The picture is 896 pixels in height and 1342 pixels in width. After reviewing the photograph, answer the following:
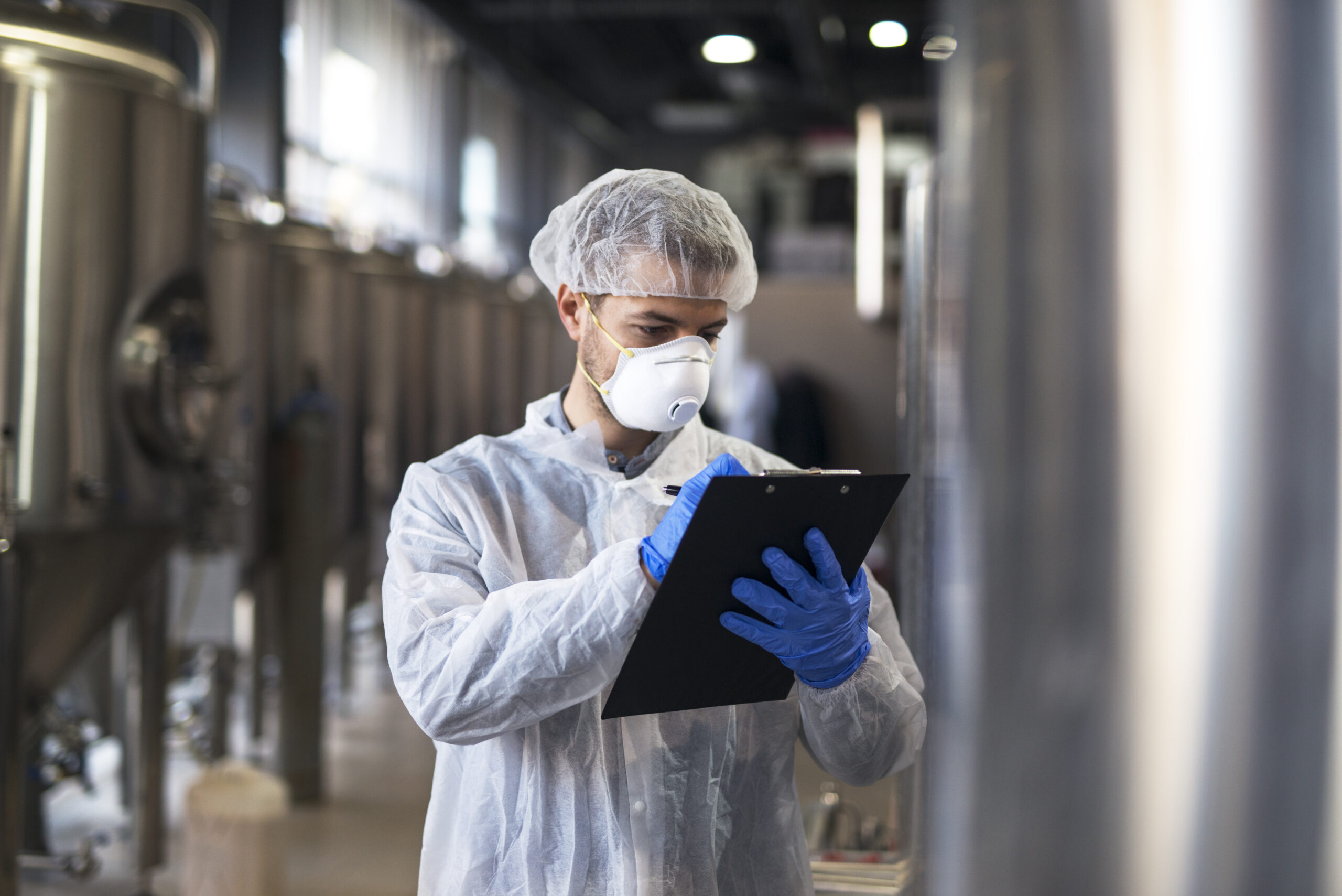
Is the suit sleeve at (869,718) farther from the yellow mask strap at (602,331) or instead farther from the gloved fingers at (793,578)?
the yellow mask strap at (602,331)

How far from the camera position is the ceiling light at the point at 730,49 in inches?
220

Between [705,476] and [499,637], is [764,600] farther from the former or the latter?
[499,637]

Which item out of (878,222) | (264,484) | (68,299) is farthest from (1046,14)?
(264,484)

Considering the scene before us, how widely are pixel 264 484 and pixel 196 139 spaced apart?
1.31m

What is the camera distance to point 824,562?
1.00m

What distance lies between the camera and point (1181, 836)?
1.49 ft

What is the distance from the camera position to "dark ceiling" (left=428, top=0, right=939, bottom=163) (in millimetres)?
6219

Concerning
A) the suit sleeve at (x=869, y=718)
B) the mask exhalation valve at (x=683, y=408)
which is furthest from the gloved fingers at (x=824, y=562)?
the mask exhalation valve at (x=683, y=408)

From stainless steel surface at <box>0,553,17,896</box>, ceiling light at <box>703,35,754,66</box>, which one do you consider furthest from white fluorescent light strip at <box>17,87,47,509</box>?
ceiling light at <box>703,35,754,66</box>

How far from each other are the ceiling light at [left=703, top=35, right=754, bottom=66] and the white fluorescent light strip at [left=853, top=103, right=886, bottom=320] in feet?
6.51

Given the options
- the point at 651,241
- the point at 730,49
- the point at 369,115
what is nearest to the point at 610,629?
the point at 651,241

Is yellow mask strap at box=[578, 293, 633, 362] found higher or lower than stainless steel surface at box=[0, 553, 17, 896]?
higher

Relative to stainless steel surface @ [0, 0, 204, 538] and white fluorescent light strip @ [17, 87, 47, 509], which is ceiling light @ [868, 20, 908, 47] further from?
white fluorescent light strip @ [17, 87, 47, 509]

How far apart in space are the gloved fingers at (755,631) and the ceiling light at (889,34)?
1.70m
